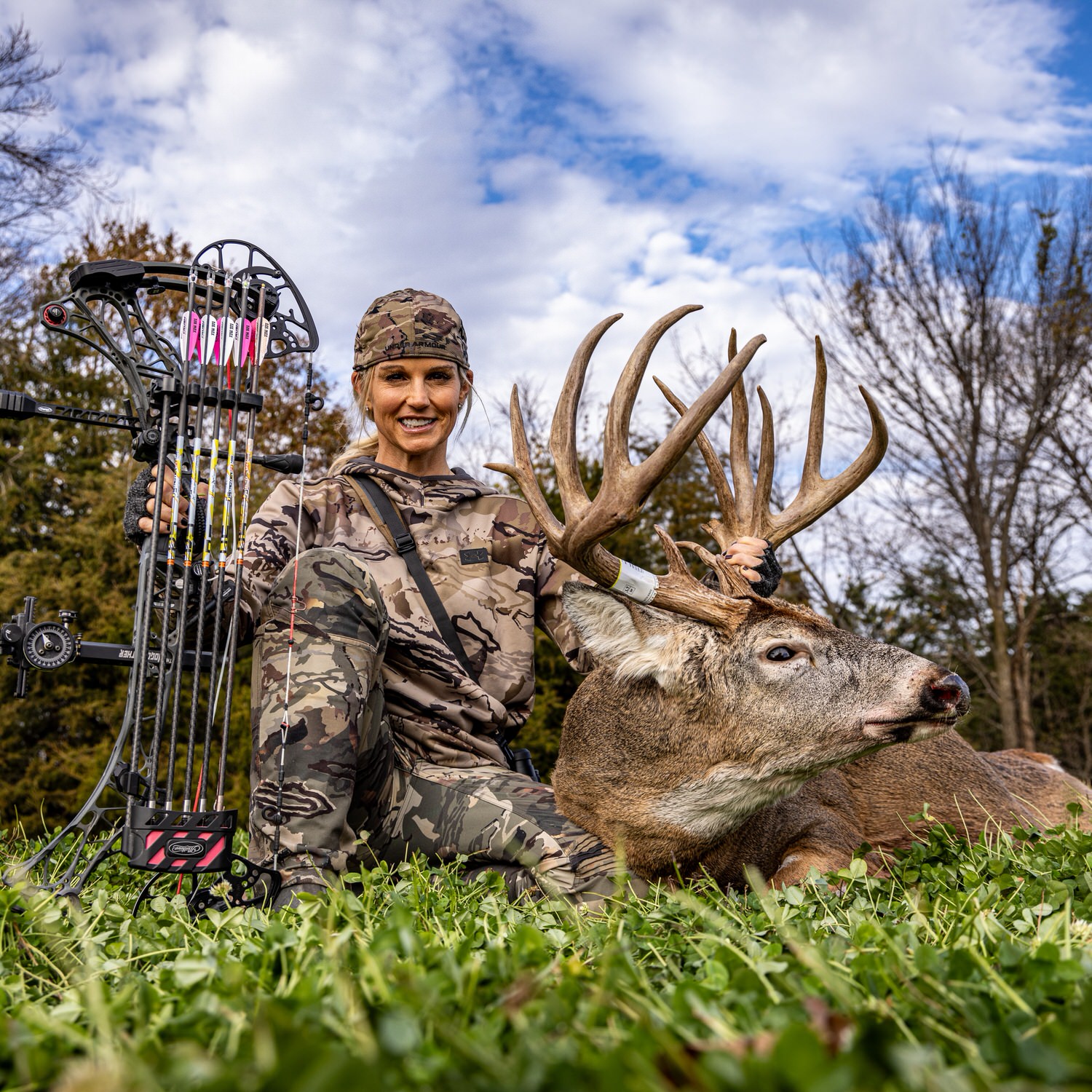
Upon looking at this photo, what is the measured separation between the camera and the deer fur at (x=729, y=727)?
11.0 ft

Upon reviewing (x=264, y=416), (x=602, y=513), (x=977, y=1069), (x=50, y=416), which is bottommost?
(x=977, y=1069)

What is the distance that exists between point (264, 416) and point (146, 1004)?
13691 millimetres

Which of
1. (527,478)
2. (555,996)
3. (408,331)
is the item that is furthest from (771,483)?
(555,996)

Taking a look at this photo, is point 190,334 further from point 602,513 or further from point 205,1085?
point 205,1085

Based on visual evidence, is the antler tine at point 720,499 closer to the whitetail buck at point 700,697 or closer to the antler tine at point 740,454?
the antler tine at point 740,454

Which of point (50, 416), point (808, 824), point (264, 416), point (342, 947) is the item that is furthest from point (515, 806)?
point (264, 416)

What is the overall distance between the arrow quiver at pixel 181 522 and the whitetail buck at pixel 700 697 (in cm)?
96

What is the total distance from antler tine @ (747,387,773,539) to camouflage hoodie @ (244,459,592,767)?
0.82 m

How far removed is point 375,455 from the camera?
4.72m

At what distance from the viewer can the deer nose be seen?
323 centimetres

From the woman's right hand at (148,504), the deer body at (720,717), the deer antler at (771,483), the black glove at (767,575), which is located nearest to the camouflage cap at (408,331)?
the deer antler at (771,483)

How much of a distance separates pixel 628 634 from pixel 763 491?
948 millimetres

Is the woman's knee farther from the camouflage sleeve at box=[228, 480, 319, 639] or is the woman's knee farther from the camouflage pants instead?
the camouflage sleeve at box=[228, 480, 319, 639]

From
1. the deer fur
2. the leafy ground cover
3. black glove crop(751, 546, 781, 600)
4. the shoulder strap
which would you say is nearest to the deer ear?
the deer fur
